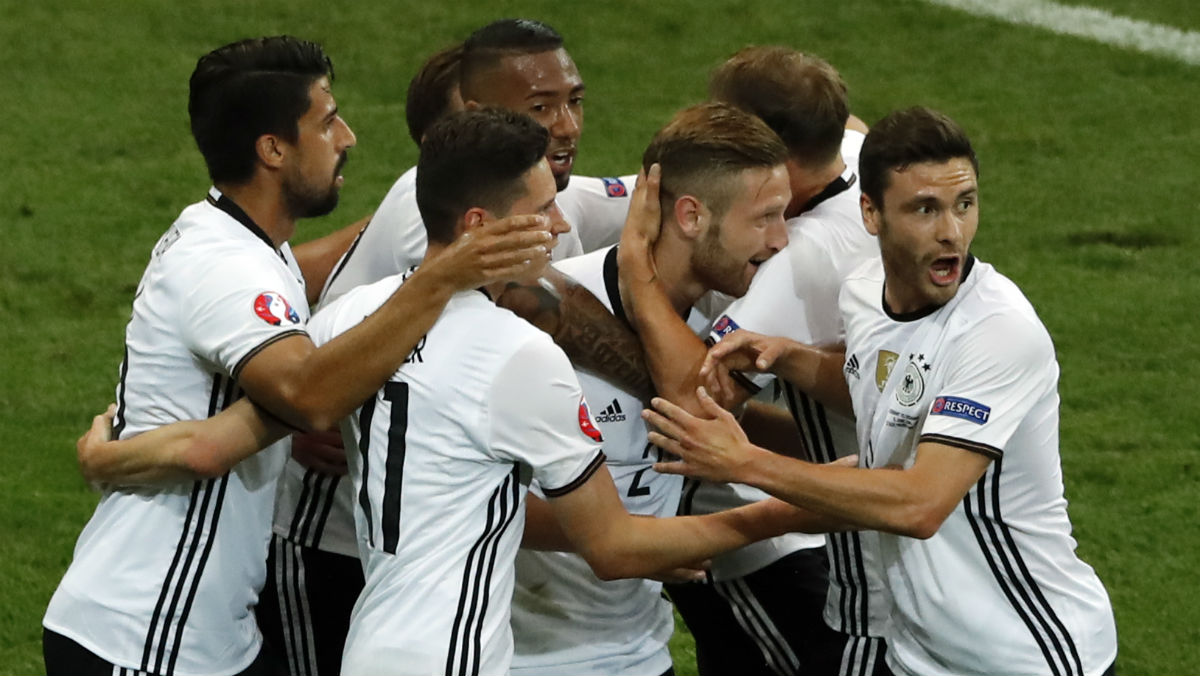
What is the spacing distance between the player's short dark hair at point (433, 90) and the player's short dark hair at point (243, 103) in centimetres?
133

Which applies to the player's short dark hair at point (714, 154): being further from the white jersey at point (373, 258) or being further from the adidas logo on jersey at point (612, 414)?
the adidas logo on jersey at point (612, 414)

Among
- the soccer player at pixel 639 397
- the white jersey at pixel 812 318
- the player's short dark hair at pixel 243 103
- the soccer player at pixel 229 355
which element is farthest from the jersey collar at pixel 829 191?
the player's short dark hair at pixel 243 103

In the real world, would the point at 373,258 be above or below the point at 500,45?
below

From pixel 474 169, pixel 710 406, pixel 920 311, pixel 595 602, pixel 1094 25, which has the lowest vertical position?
pixel 1094 25

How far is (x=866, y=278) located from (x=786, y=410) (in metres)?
0.83

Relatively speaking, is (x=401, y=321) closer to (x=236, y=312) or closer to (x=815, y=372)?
(x=236, y=312)

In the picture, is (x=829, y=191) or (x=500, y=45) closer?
(x=829, y=191)

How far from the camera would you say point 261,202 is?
4.53 metres

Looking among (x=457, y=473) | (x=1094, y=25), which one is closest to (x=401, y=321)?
(x=457, y=473)

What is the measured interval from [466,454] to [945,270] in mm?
1260

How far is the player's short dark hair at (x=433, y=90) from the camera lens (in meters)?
5.91

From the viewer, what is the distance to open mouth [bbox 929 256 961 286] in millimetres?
4469

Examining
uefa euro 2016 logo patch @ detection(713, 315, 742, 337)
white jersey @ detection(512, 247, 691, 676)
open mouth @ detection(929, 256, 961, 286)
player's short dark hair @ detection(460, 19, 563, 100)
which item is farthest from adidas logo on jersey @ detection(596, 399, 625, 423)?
player's short dark hair @ detection(460, 19, 563, 100)

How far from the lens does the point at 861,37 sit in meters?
13.0
